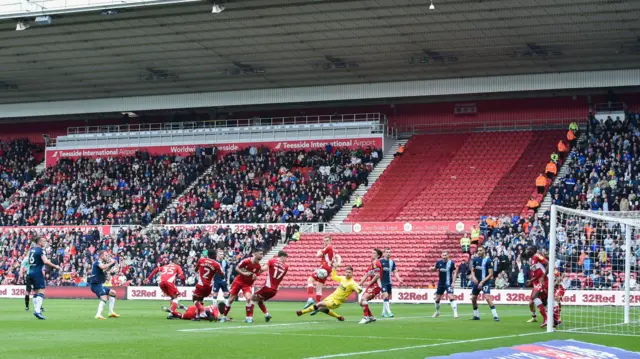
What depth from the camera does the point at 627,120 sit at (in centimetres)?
5116

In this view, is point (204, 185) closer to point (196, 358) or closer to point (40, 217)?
point (40, 217)

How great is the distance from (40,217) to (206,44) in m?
16.7

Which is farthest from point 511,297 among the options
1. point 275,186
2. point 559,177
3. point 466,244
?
point 275,186

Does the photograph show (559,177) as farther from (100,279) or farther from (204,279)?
(100,279)

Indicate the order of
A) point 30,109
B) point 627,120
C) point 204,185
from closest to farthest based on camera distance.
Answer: point 627,120
point 204,185
point 30,109

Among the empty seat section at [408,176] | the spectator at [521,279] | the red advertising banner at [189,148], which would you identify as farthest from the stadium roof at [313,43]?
the spectator at [521,279]

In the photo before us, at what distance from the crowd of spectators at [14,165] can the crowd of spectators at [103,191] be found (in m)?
1.38

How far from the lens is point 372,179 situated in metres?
55.0

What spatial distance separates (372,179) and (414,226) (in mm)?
7379

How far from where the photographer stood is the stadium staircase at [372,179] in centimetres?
5184

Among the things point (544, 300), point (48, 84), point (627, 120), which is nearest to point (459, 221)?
point (627, 120)

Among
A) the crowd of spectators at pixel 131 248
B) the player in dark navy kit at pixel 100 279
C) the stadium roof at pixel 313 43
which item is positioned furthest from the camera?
the crowd of spectators at pixel 131 248

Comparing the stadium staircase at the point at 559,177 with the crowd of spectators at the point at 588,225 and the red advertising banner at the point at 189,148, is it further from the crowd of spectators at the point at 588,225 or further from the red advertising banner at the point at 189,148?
the red advertising banner at the point at 189,148

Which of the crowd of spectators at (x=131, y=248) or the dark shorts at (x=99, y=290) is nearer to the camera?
the dark shorts at (x=99, y=290)
